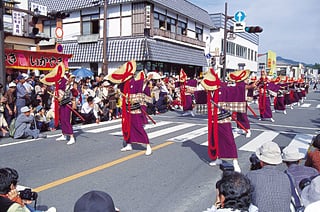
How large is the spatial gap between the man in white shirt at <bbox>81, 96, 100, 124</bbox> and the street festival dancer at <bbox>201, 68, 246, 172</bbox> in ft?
21.1

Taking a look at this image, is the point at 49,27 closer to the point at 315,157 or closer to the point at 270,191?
the point at 315,157

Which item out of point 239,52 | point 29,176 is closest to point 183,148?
point 29,176

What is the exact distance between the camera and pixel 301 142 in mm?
8727

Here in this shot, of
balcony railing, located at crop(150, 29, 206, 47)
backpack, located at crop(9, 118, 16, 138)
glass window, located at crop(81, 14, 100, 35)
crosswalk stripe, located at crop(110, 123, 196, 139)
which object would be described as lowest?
crosswalk stripe, located at crop(110, 123, 196, 139)

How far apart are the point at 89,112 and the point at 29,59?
6087 mm

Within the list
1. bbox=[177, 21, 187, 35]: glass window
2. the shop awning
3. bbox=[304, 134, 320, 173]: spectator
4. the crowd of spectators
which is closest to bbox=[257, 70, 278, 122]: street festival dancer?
the crowd of spectators

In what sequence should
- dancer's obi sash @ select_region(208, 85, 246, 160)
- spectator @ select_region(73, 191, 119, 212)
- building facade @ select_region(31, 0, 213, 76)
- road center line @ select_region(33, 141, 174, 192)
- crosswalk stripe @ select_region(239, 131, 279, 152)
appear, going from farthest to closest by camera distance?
building facade @ select_region(31, 0, 213, 76), crosswalk stripe @ select_region(239, 131, 279, 152), dancer's obi sash @ select_region(208, 85, 246, 160), road center line @ select_region(33, 141, 174, 192), spectator @ select_region(73, 191, 119, 212)

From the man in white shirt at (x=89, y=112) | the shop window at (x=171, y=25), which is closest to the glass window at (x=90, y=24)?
the shop window at (x=171, y=25)

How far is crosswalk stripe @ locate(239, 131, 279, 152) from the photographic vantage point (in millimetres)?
7871

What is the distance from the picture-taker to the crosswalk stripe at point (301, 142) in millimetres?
8059

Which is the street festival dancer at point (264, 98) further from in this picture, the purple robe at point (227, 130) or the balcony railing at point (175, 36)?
the balcony railing at point (175, 36)

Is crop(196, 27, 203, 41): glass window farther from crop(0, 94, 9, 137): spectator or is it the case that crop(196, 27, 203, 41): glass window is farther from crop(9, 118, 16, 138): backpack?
crop(9, 118, 16, 138): backpack

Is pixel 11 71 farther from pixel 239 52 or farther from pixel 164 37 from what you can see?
pixel 239 52

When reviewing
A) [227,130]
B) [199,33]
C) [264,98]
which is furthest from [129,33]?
[227,130]
